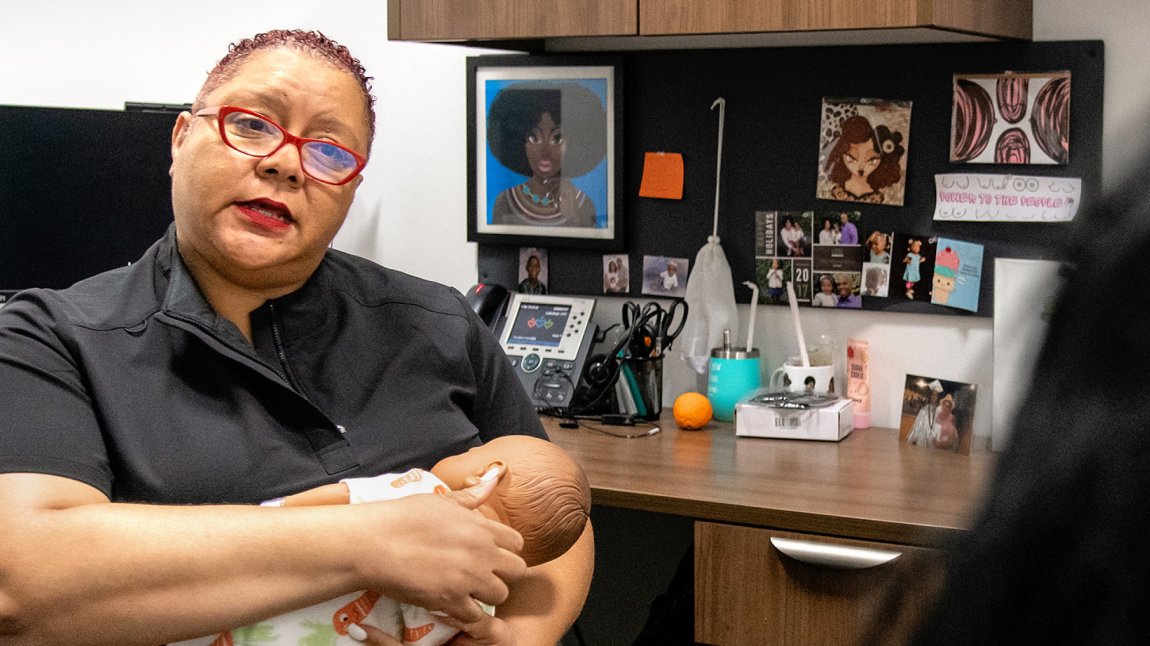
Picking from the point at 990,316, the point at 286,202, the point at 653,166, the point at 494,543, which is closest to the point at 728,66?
the point at 653,166

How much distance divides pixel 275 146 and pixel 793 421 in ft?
4.04

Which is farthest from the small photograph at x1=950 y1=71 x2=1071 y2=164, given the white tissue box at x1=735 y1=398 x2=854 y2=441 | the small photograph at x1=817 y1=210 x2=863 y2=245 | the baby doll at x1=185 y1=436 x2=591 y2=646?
the baby doll at x1=185 y1=436 x2=591 y2=646

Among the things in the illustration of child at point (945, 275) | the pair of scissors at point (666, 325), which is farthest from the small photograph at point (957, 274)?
the pair of scissors at point (666, 325)

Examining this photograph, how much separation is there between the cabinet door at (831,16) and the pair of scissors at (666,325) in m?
0.64

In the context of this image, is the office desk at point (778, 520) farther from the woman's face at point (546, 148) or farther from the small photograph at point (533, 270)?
the woman's face at point (546, 148)

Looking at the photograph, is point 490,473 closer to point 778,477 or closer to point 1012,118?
point 778,477

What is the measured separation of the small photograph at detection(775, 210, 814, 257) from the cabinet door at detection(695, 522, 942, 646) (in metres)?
0.80

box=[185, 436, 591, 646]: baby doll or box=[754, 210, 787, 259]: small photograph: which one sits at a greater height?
box=[754, 210, 787, 259]: small photograph

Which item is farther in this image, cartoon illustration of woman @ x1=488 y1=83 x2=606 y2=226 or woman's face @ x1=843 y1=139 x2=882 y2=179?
cartoon illustration of woman @ x1=488 y1=83 x2=606 y2=226

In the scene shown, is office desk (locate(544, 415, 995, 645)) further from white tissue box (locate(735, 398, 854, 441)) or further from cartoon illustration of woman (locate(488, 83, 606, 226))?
cartoon illustration of woman (locate(488, 83, 606, 226))

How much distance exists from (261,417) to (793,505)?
875 mm

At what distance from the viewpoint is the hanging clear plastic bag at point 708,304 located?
2.67 meters

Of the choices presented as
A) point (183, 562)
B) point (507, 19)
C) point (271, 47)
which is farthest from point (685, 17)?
A: point (183, 562)

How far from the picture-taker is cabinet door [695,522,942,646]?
1959 millimetres
